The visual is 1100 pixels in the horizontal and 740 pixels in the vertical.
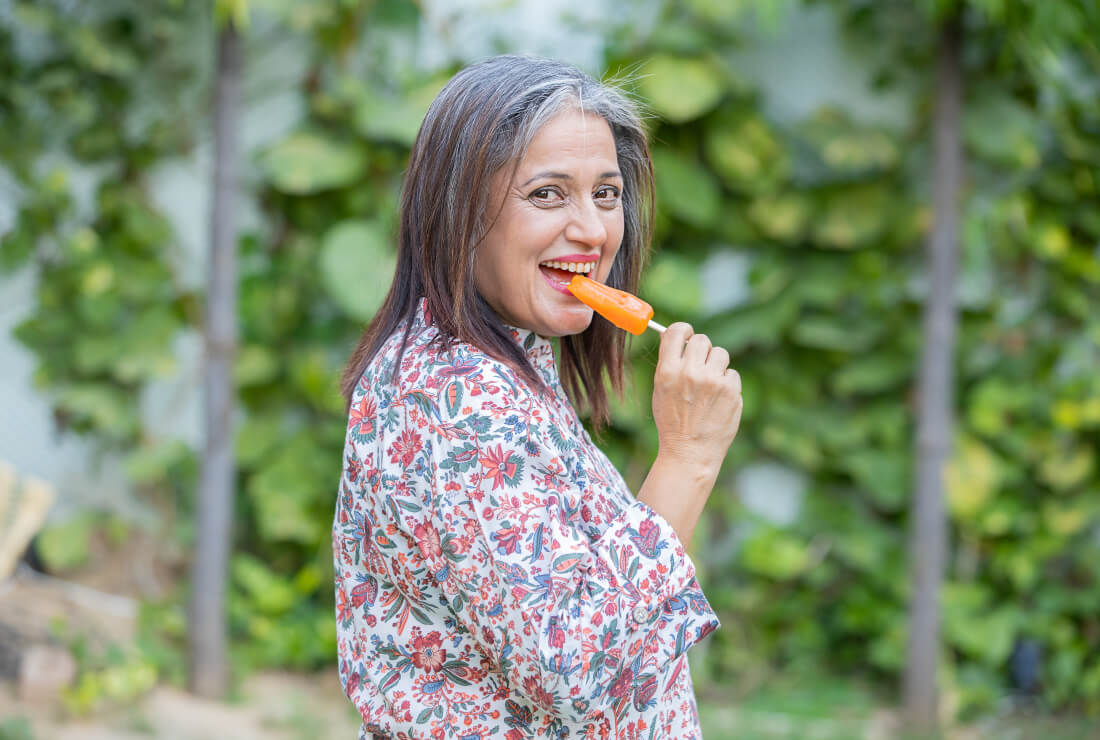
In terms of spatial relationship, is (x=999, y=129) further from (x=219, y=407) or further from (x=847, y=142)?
(x=219, y=407)

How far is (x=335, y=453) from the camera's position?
3744 millimetres

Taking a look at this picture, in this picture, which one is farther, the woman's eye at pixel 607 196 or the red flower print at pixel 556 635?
the woman's eye at pixel 607 196

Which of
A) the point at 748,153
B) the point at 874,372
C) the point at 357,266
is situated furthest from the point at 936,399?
the point at 357,266

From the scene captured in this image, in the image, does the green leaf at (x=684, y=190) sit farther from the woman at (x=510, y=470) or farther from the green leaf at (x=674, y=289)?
the woman at (x=510, y=470)

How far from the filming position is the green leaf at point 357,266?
350 cm

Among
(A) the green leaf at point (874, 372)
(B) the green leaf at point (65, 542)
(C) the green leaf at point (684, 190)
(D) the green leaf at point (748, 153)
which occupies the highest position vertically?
(D) the green leaf at point (748, 153)

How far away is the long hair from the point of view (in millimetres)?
1122

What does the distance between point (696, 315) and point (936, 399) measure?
2.77 ft

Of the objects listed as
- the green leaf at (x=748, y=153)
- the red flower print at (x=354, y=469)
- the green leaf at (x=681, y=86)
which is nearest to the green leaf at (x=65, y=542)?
the green leaf at (x=681, y=86)

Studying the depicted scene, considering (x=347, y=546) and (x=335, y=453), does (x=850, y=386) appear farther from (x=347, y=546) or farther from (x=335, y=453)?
(x=347, y=546)

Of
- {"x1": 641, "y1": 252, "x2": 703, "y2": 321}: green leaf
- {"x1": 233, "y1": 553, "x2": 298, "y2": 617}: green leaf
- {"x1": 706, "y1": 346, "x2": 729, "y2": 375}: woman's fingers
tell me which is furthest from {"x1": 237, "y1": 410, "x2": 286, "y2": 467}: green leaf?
{"x1": 706, "y1": 346, "x2": 729, "y2": 375}: woman's fingers

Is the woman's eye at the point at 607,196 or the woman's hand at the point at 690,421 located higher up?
the woman's eye at the point at 607,196

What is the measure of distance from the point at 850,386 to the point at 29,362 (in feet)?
9.56

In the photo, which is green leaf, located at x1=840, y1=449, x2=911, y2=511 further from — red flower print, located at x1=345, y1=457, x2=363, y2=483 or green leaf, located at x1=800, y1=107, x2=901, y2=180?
red flower print, located at x1=345, y1=457, x2=363, y2=483
